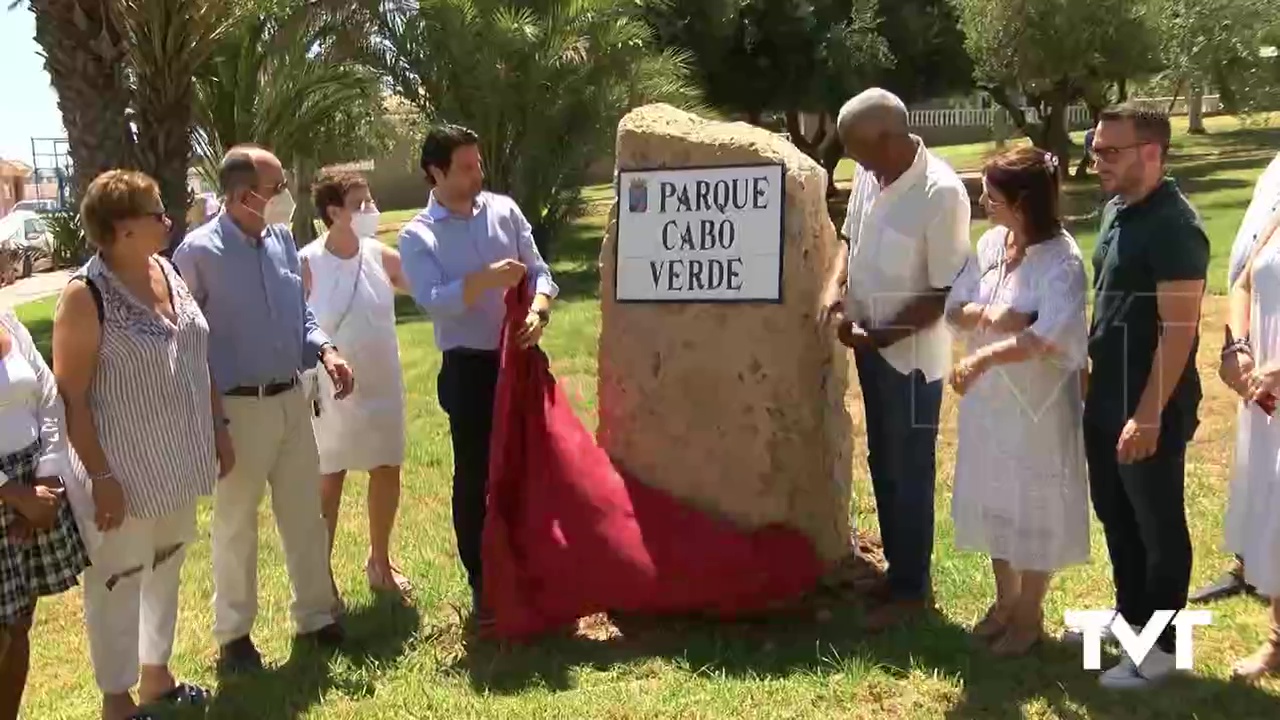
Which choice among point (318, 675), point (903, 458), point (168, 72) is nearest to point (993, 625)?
point (903, 458)

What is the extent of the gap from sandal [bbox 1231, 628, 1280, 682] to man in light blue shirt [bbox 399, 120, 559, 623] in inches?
100

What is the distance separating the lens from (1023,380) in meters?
3.71

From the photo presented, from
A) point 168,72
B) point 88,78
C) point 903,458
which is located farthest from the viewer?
point 168,72

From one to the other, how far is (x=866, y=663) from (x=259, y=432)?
2.18 meters

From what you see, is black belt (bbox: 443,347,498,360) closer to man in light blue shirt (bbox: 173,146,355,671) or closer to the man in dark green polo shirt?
man in light blue shirt (bbox: 173,146,355,671)

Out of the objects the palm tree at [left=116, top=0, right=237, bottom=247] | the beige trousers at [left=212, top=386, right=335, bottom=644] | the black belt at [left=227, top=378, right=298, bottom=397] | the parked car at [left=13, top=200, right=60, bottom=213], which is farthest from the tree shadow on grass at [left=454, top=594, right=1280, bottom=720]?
the parked car at [left=13, top=200, right=60, bottom=213]

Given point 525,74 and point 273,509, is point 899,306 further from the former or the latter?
point 525,74

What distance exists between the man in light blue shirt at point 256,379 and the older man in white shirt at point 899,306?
188 centimetres

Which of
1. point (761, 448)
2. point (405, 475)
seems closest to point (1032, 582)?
point (761, 448)

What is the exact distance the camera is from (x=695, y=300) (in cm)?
450

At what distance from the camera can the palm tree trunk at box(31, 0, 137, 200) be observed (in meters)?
9.14

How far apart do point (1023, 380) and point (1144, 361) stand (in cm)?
36

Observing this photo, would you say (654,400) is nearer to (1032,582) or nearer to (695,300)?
(695,300)

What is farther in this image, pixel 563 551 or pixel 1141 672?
pixel 563 551
